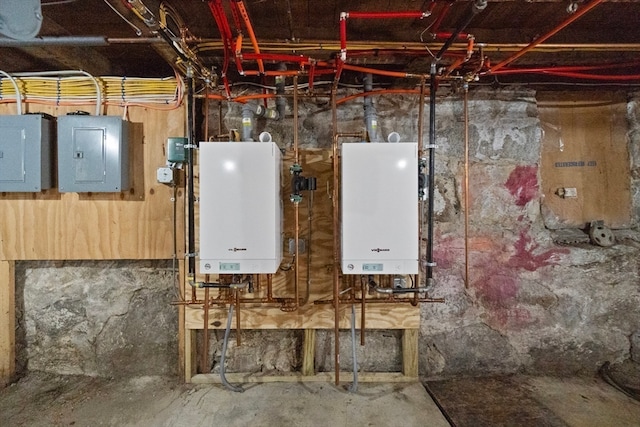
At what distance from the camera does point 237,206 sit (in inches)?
54.0

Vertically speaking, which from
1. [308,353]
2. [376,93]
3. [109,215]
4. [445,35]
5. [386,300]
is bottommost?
[308,353]

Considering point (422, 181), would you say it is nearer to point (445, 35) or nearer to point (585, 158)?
point (445, 35)

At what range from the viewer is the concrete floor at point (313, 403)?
4.91ft

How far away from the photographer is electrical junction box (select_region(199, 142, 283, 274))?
53.7 inches

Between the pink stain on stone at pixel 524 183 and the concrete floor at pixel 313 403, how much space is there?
1.02 metres

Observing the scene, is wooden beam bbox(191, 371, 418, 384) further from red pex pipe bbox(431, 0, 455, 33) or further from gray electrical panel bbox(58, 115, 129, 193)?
red pex pipe bbox(431, 0, 455, 33)

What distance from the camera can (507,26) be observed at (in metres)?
1.47

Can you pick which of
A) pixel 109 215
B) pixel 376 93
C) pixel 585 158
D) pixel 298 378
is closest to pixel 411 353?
pixel 298 378

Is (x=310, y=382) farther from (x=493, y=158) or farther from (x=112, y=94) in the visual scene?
(x=112, y=94)

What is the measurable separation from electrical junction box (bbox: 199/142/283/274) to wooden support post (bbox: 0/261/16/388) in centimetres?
125

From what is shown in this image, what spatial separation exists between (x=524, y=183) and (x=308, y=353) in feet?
5.09

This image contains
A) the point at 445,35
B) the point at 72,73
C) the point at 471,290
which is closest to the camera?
the point at 445,35

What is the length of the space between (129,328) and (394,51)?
202 cm

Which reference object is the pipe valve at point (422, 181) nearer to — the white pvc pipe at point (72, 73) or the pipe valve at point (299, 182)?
the pipe valve at point (299, 182)
